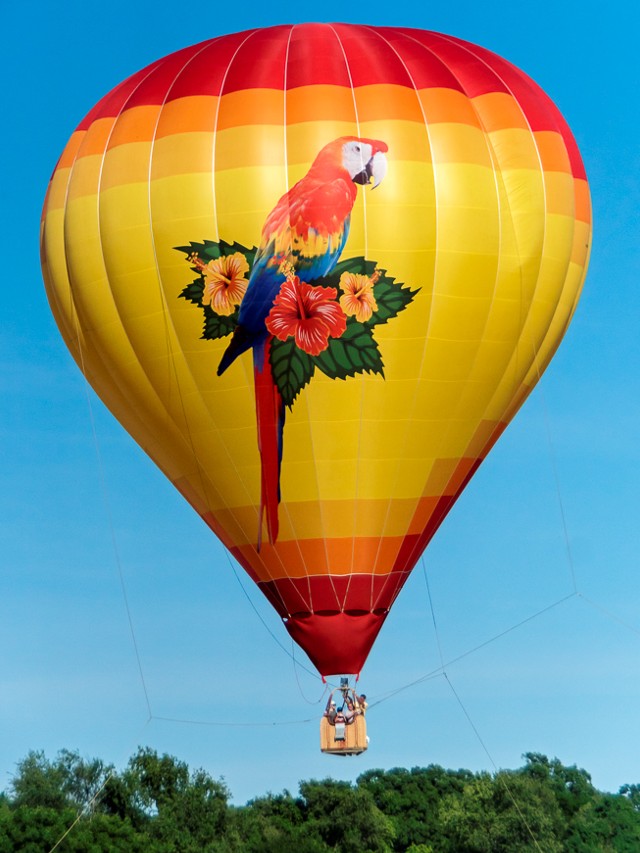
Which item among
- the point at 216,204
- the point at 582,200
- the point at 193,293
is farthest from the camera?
the point at 582,200

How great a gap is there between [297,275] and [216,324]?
1.33m

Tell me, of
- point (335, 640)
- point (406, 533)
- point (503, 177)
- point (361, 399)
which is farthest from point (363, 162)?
point (335, 640)

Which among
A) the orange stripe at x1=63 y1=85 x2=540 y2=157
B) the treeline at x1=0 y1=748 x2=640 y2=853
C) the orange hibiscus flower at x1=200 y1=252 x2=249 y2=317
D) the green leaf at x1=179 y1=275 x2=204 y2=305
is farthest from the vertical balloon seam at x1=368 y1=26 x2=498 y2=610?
the treeline at x1=0 y1=748 x2=640 y2=853

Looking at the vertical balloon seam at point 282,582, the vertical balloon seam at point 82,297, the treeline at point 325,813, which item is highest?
the treeline at point 325,813

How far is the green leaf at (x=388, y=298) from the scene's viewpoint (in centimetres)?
2606

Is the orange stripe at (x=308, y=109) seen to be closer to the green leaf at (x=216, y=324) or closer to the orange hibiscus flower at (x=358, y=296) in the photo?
the orange hibiscus flower at (x=358, y=296)

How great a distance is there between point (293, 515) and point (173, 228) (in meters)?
4.27

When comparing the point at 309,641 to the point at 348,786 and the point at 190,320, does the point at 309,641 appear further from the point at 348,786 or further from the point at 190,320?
the point at 348,786

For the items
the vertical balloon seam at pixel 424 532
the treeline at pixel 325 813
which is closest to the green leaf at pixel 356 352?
the vertical balloon seam at pixel 424 532

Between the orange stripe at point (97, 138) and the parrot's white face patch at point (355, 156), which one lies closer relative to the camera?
A: the parrot's white face patch at point (355, 156)

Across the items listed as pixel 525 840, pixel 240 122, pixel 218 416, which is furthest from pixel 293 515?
pixel 525 840

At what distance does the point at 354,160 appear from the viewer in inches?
1021

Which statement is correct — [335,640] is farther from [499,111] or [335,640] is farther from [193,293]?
[499,111]

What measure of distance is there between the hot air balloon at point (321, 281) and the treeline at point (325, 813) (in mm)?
25854
